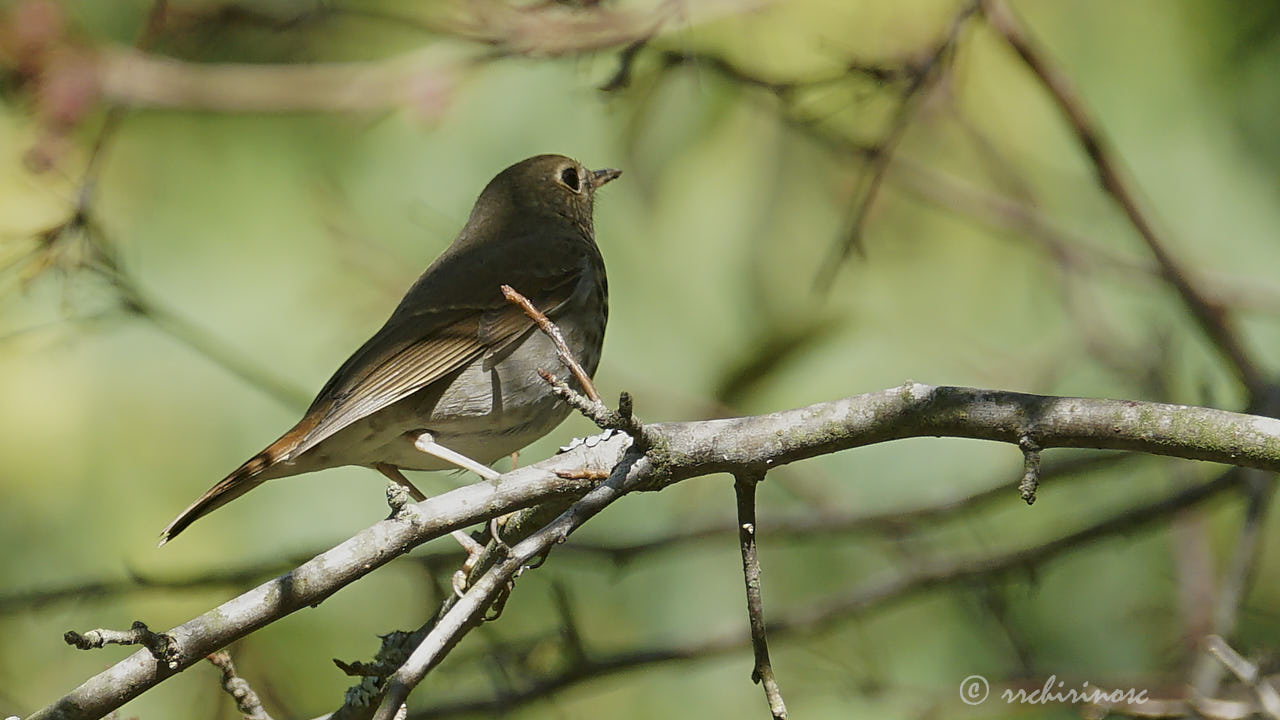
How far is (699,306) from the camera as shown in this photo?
22.6ft

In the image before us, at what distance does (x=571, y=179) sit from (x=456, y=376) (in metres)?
1.39

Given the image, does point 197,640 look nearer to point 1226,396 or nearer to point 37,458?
point 37,458

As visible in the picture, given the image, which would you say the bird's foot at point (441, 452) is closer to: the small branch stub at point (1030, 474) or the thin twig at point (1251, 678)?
the small branch stub at point (1030, 474)

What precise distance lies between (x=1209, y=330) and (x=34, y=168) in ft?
14.4

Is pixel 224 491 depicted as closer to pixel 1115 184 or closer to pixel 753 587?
pixel 753 587

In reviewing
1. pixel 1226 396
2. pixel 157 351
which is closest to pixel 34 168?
pixel 157 351

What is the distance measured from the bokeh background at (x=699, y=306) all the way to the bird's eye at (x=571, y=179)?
577 mm

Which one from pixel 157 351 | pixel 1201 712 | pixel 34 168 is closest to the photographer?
pixel 1201 712

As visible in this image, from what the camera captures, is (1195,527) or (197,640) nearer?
(197,640)

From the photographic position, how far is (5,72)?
16.9 feet

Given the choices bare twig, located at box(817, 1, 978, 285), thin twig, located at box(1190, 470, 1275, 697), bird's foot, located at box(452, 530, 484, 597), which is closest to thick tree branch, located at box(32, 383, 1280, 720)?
bird's foot, located at box(452, 530, 484, 597)

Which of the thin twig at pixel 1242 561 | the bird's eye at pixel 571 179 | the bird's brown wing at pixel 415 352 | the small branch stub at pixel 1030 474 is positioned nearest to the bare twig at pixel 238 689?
the bird's brown wing at pixel 415 352

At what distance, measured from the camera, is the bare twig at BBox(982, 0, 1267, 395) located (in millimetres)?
4316

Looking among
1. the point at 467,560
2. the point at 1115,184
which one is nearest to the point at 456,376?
the point at 467,560
